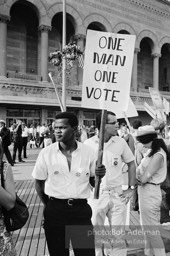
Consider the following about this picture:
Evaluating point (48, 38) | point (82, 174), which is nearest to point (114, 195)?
point (82, 174)

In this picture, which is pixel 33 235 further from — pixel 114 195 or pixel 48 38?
Result: pixel 48 38

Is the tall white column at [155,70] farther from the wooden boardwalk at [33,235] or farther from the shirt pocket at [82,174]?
the shirt pocket at [82,174]

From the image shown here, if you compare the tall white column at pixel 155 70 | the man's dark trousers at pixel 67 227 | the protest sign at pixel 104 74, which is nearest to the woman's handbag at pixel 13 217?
the man's dark trousers at pixel 67 227

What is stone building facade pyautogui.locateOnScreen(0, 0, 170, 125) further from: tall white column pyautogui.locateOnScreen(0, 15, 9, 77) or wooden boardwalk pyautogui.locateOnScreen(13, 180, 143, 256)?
wooden boardwalk pyautogui.locateOnScreen(13, 180, 143, 256)

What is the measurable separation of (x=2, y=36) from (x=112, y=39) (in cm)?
2513

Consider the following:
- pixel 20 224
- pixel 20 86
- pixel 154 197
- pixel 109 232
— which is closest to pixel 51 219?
pixel 20 224

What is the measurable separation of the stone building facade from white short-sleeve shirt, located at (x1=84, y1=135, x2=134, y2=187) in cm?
1903

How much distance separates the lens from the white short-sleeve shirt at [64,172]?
2.72 m

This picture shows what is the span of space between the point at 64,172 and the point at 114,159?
989 millimetres

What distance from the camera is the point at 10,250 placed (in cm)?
233

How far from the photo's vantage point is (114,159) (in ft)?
11.6

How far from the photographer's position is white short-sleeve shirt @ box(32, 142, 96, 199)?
2.72 metres

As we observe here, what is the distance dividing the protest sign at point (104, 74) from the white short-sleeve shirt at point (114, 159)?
0.52 meters

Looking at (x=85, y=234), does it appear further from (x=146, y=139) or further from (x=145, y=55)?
(x=145, y=55)
